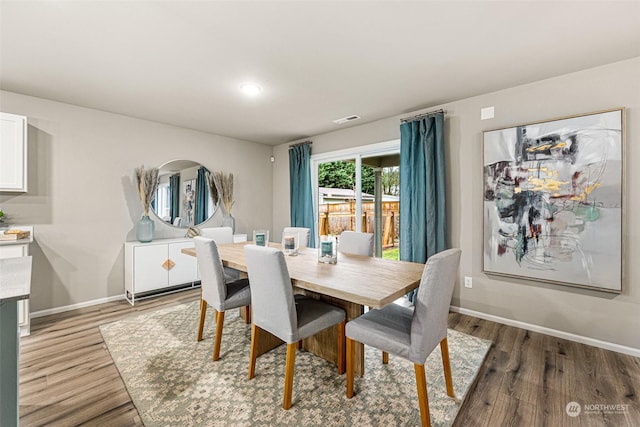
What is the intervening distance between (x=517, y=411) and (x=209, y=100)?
3641mm

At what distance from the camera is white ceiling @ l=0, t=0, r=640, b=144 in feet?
5.55

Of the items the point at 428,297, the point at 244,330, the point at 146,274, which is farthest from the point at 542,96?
the point at 146,274

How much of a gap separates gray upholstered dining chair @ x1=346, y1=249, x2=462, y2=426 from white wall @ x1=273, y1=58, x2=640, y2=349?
156 cm

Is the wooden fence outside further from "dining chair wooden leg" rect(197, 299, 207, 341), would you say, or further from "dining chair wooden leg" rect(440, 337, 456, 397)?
"dining chair wooden leg" rect(197, 299, 207, 341)

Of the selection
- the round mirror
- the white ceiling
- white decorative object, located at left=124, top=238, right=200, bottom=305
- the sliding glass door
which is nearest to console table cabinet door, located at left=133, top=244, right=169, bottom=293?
white decorative object, located at left=124, top=238, right=200, bottom=305

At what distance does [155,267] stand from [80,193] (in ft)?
3.89

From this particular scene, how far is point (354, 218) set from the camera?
4.27 m

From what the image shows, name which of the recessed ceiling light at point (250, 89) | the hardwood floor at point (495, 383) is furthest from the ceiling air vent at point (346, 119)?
the hardwood floor at point (495, 383)

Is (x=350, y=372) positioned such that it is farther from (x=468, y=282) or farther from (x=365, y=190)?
(x=365, y=190)

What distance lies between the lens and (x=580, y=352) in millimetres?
2320

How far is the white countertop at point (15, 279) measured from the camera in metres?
1.02

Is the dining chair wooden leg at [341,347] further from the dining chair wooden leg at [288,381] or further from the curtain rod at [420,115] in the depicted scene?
the curtain rod at [420,115]

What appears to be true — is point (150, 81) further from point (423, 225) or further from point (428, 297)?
point (423, 225)

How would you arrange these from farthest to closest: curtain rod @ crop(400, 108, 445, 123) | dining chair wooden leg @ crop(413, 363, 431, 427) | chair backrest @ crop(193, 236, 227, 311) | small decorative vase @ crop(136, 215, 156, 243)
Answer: small decorative vase @ crop(136, 215, 156, 243) → curtain rod @ crop(400, 108, 445, 123) → chair backrest @ crop(193, 236, 227, 311) → dining chair wooden leg @ crop(413, 363, 431, 427)
